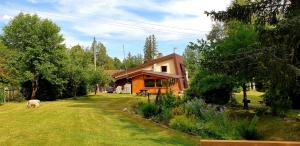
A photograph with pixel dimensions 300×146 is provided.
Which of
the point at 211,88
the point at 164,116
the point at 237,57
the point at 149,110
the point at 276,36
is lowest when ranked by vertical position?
the point at 164,116

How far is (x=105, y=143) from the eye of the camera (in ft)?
37.5

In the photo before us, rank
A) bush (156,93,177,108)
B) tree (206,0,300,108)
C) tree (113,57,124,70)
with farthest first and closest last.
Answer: tree (113,57,124,70) → bush (156,93,177,108) → tree (206,0,300,108)

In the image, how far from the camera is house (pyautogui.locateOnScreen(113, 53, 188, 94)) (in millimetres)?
54719

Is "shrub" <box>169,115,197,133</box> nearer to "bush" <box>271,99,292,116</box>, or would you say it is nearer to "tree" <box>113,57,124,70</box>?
"bush" <box>271,99,292,116</box>

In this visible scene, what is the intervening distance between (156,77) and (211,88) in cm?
3319

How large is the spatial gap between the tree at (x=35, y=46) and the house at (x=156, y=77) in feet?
53.6

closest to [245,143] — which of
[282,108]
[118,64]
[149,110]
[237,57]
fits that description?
[237,57]

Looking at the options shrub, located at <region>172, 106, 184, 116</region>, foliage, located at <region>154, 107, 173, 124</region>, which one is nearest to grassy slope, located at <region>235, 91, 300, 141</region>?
shrub, located at <region>172, 106, 184, 116</region>

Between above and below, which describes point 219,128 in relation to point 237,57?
below

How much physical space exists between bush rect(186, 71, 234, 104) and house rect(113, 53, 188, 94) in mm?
24484

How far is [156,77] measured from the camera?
55.0 meters

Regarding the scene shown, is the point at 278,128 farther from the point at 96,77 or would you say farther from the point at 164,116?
the point at 96,77

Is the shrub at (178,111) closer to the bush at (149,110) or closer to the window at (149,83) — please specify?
the bush at (149,110)

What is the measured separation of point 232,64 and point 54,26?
87.5 ft
